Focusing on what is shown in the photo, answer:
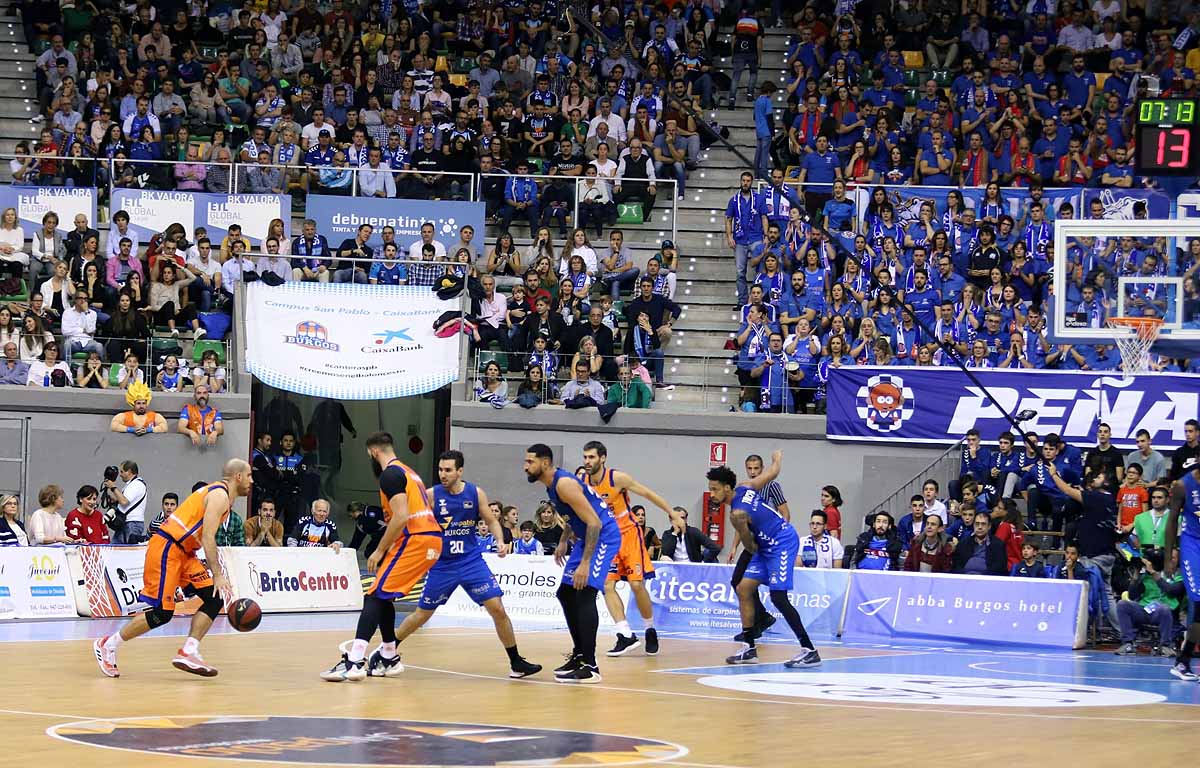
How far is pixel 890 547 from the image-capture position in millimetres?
23406

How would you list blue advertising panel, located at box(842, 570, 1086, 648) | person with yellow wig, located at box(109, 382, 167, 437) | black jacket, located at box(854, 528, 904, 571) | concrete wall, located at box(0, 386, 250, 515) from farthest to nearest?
concrete wall, located at box(0, 386, 250, 515) < person with yellow wig, located at box(109, 382, 167, 437) < black jacket, located at box(854, 528, 904, 571) < blue advertising panel, located at box(842, 570, 1086, 648)

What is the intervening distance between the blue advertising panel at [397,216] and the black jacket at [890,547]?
9.56 metres

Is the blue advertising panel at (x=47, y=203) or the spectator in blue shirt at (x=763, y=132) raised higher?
the spectator in blue shirt at (x=763, y=132)

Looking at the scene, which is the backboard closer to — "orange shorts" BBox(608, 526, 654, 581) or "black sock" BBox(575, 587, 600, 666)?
"orange shorts" BBox(608, 526, 654, 581)

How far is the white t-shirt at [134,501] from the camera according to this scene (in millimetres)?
25375

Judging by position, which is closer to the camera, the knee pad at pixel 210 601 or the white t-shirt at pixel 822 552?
the knee pad at pixel 210 601

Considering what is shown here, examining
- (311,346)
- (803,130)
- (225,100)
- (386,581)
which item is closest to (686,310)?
(803,130)

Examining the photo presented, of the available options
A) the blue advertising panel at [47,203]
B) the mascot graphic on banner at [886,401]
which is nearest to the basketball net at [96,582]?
the blue advertising panel at [47,203]

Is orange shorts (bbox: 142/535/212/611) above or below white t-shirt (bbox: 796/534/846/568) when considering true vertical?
above

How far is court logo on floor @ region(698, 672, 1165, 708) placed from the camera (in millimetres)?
13914

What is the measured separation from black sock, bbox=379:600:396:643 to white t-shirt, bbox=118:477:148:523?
11567 mm

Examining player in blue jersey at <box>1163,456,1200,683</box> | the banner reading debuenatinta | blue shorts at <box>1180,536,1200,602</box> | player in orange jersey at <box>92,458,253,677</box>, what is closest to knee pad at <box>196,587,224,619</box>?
player in orange jersey at <box>92,458,253,677</box>

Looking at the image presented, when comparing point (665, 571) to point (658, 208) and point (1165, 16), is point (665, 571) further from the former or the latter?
point (1165, 16)

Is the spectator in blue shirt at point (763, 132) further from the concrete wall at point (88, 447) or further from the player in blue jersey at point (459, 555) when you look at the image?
the player in blue jersey at point (459, 555)
